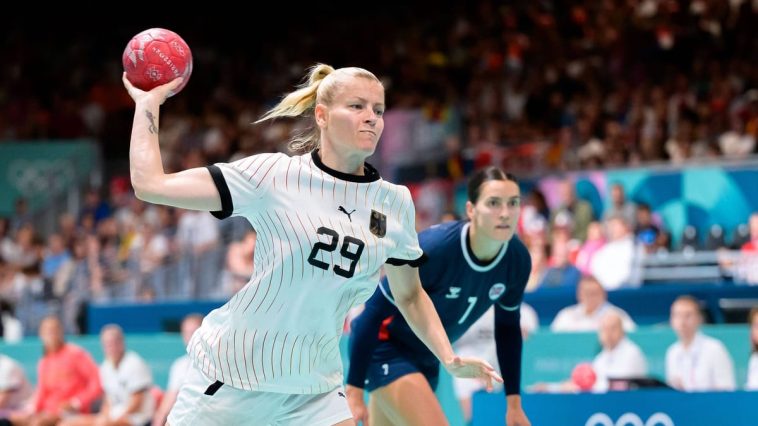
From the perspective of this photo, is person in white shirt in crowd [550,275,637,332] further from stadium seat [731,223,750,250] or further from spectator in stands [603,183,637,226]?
spectator in stands [603,183,637,226]

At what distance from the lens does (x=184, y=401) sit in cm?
439

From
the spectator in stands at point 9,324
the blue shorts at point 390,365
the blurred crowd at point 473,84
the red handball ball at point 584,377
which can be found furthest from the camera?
the blurred crowd at point 473,84

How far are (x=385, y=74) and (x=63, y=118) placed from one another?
5744 mm

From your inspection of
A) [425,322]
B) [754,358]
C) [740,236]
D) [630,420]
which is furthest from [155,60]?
[740,236]

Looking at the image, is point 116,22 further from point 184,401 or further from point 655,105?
point 184,401

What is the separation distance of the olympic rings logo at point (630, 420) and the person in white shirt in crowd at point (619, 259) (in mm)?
5815

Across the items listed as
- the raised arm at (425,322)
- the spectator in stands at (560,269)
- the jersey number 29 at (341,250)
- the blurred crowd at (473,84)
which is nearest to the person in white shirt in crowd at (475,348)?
the spectator in stands at (560,269)

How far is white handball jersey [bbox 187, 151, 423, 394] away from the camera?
14.0 ft

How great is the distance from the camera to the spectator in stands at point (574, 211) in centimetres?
1320

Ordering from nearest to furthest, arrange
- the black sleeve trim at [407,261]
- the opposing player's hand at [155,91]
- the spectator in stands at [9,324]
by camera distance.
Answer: the opposing player's hand at [155,91] < the black sleeve trim at [407,261] < the spectator in stands at [9,324]

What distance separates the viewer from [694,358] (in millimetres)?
8977

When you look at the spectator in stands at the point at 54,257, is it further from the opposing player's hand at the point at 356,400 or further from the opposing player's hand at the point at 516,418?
the opposing player's hand at the point at 516,418

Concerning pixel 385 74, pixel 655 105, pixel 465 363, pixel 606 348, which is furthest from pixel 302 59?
pixel 465 363

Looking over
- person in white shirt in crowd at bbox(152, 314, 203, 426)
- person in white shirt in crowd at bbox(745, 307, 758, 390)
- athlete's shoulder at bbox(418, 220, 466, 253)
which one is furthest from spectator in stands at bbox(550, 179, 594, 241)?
athlete's shoulder at bbox(418, 220, 466, 253)
